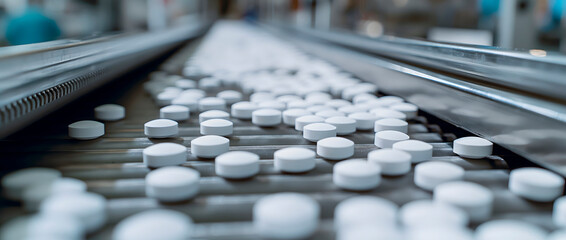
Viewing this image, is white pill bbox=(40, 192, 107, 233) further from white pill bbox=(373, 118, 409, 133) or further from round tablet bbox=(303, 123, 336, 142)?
white pill bbox=(373, 118, 409, 133)

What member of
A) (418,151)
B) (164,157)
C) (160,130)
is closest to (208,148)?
(164,157)

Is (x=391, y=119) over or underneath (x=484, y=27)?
underneath

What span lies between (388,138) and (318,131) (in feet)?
0.53

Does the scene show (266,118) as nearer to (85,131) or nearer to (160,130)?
(160,130)

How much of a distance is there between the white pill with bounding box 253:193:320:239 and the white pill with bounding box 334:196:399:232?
4cm

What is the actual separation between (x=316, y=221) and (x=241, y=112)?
0.73 metres

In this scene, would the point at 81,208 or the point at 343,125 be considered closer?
the point at 81,208

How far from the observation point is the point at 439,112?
1.21 metres

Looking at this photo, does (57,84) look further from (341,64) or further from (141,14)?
(141,14)

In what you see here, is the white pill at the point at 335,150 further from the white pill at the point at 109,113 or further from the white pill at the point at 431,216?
the white pill at the point at 109,113

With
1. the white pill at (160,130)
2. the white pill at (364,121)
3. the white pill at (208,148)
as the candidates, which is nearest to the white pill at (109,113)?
the white pill at (160,130)

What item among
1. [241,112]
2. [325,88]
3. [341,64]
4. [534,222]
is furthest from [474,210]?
[341,64]

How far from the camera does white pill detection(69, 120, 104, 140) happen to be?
40.5 inches

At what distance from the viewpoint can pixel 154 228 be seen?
1.79 feet
